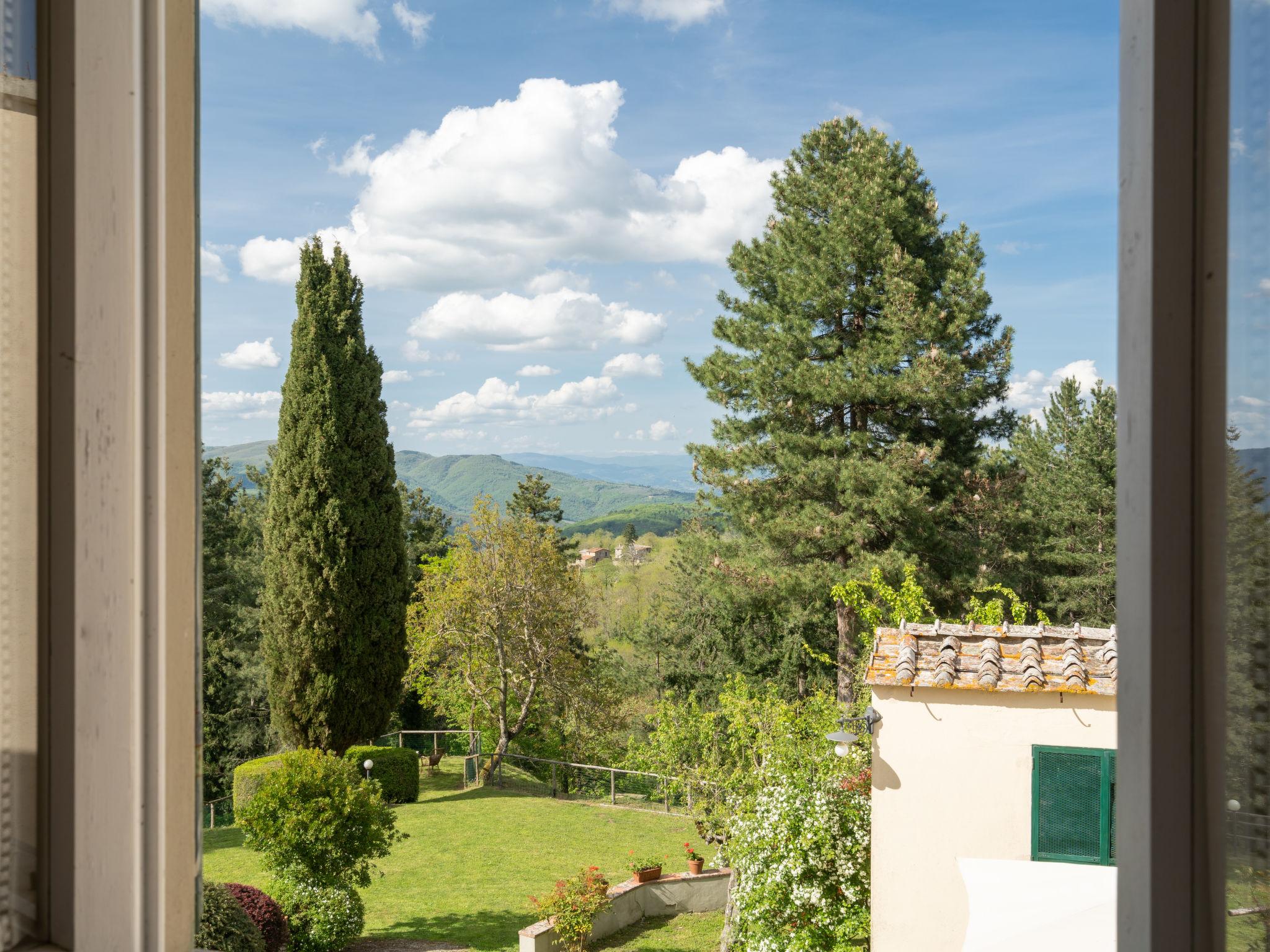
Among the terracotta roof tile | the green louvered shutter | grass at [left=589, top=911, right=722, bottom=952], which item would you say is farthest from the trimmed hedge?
the green louvered shutter

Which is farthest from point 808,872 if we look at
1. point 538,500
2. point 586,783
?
point 538,500

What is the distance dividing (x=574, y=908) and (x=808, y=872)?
200cm

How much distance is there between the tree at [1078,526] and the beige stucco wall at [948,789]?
7.51 metres

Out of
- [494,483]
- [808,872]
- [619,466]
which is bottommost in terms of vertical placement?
[808,872]

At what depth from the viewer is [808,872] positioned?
5.99 m

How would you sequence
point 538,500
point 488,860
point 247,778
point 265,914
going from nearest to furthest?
point 265,914, point 488,860, point 247,778, point 538,500

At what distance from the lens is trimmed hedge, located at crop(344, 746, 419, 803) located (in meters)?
11.0

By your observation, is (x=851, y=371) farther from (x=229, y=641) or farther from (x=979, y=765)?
(x=229, y=641)

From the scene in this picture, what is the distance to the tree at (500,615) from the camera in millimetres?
12766

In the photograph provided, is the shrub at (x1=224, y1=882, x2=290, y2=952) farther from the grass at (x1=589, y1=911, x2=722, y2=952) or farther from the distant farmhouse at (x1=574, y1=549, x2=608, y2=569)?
the distant farmhouse at (x1=574, y1=549, x2=608, y2=569)

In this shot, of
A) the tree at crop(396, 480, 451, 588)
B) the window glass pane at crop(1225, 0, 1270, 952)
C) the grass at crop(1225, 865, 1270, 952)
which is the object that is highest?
the window glass pane at crop(1225, 0, 1270, 952)

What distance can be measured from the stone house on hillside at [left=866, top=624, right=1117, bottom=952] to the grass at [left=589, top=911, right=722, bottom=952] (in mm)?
2533

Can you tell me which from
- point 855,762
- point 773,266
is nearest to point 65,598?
point 855,762

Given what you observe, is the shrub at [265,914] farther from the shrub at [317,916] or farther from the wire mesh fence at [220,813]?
the wire mesh fence at [220,813]
